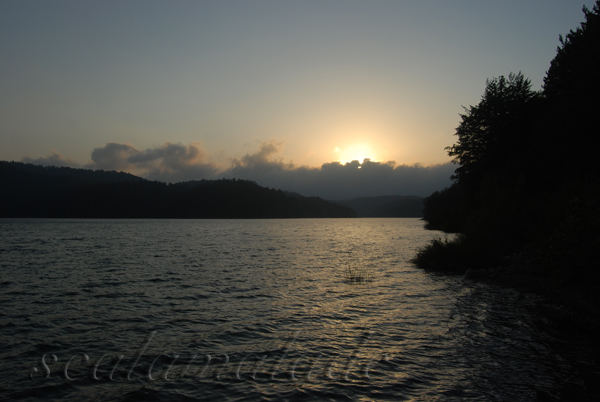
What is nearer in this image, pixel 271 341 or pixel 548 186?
pixel 271 341

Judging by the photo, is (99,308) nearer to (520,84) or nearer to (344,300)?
(344,300)

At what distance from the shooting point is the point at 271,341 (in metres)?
14.9

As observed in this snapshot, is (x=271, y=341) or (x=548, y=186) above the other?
(x=548, y=186)

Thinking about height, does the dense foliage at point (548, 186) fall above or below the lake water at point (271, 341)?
above

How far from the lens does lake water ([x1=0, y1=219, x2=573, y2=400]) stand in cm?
1070

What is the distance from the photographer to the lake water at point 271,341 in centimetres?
1070

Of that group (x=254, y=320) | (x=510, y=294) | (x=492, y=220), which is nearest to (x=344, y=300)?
(x=254, y=320)

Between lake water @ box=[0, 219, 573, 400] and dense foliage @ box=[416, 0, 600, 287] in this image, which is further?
dense foliage @ box=[416, 0, 600, 287]

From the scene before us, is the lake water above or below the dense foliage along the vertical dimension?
below

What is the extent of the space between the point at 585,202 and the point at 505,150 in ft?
127

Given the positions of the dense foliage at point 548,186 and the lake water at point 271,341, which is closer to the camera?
the lake water at point 271,341

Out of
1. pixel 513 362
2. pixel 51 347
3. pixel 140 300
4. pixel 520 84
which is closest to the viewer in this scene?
pixel 513 362

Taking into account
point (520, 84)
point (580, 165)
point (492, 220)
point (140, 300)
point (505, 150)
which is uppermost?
point (520, 84)

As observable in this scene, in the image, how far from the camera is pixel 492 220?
125 ft
